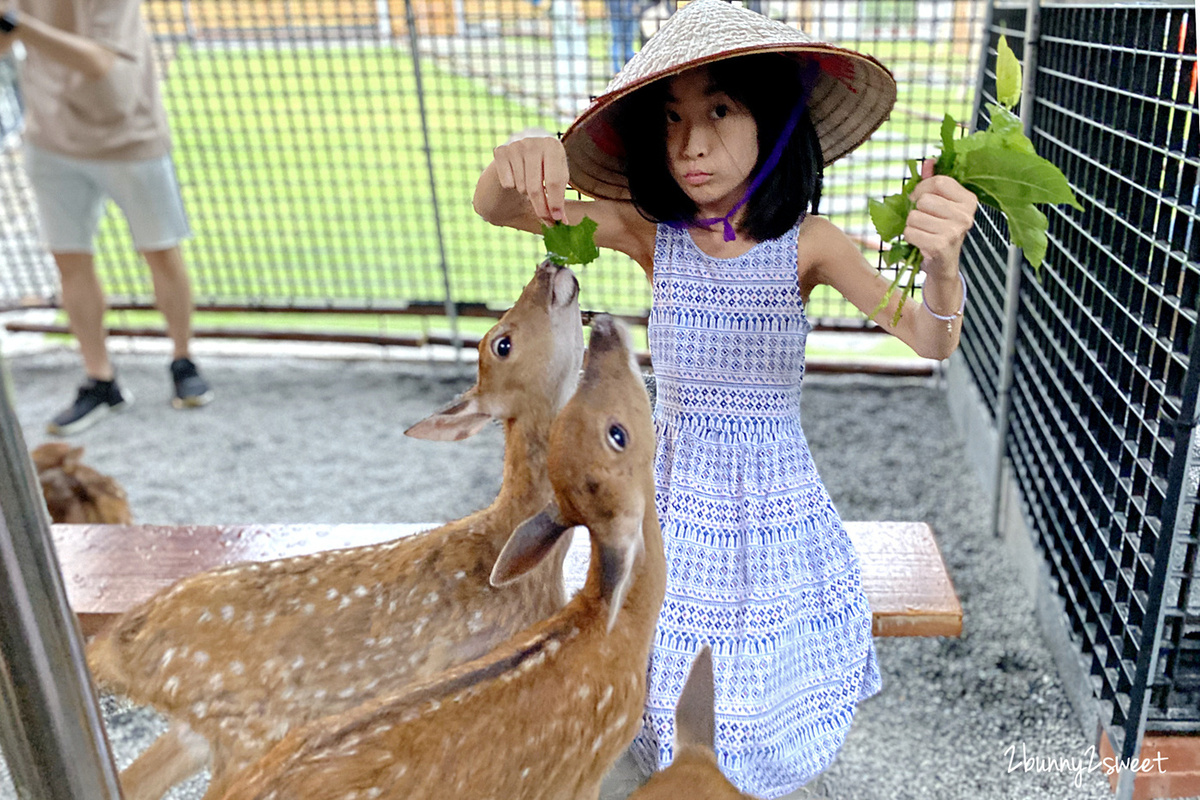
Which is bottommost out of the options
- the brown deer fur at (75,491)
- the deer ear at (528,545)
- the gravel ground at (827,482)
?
the gravel ground at (827,482)

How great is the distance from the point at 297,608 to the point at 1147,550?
66.4 inches

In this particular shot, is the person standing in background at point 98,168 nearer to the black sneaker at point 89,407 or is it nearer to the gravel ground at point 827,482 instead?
the black sneaker at point 89,407

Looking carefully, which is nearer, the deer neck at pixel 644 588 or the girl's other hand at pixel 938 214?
the deer neck at pixel 644 588

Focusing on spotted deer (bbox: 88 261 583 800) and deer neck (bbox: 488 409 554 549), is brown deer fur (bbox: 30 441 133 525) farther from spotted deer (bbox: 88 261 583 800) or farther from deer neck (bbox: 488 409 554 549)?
deer neck (bbox: 488 409 554 549)

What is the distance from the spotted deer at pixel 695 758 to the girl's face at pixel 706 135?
0.84 metres

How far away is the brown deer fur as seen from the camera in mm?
3062

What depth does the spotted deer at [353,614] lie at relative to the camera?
3.87 feet

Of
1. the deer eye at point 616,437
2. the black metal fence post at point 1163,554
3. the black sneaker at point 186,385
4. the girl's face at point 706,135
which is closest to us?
the deer eye at point 616,437

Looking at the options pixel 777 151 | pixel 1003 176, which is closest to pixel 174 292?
pixel 777 151

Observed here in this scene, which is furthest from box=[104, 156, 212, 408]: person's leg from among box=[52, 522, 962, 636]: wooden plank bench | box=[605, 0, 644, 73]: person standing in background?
box=[52, 522, 962, 636]: wooden plank bench


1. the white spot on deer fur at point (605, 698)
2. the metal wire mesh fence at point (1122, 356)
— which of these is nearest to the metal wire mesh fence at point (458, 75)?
the metal wire mesh fence at point (1122, 356)

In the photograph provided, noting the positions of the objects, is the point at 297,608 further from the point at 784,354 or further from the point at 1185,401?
the point at 1185,401

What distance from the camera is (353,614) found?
123 cm

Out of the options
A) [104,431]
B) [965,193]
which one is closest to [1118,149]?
[965,193]
